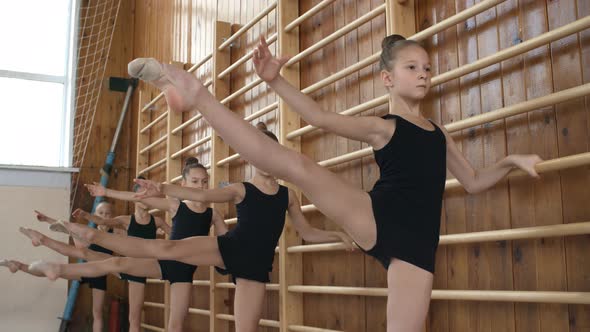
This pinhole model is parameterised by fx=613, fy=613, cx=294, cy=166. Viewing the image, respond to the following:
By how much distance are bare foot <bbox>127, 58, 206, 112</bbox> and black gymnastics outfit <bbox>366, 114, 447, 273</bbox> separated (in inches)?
23.0

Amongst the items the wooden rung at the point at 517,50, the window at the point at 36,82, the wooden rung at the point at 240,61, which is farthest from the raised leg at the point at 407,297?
the window at the point at 36,82

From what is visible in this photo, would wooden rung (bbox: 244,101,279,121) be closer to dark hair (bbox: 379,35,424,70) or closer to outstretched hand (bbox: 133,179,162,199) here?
outstretched hand (bbox: 133,179,162,199)

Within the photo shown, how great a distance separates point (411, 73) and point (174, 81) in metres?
0.77

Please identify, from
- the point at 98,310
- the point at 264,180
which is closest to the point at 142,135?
the point at 98,310

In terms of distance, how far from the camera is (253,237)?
2.92 meters

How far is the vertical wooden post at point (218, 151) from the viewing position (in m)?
4.21

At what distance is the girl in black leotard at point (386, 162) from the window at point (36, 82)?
5.28m

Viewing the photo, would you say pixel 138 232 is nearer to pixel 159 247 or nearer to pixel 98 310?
pixel 98 310

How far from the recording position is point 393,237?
67.2 inches

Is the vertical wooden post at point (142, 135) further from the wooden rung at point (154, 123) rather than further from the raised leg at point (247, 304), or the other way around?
the raised leg at point (247, 304)

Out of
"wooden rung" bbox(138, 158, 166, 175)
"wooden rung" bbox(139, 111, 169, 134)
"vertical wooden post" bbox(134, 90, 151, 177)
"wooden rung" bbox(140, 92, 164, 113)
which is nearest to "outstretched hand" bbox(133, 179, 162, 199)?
"wooden rung" bbox(138, 158, 166, 175)

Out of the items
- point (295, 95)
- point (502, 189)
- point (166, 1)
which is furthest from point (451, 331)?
point (166, 1)

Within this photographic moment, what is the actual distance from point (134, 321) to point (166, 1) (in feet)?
10.3

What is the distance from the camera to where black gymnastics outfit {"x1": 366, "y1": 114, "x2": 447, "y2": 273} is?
5.62 feet
